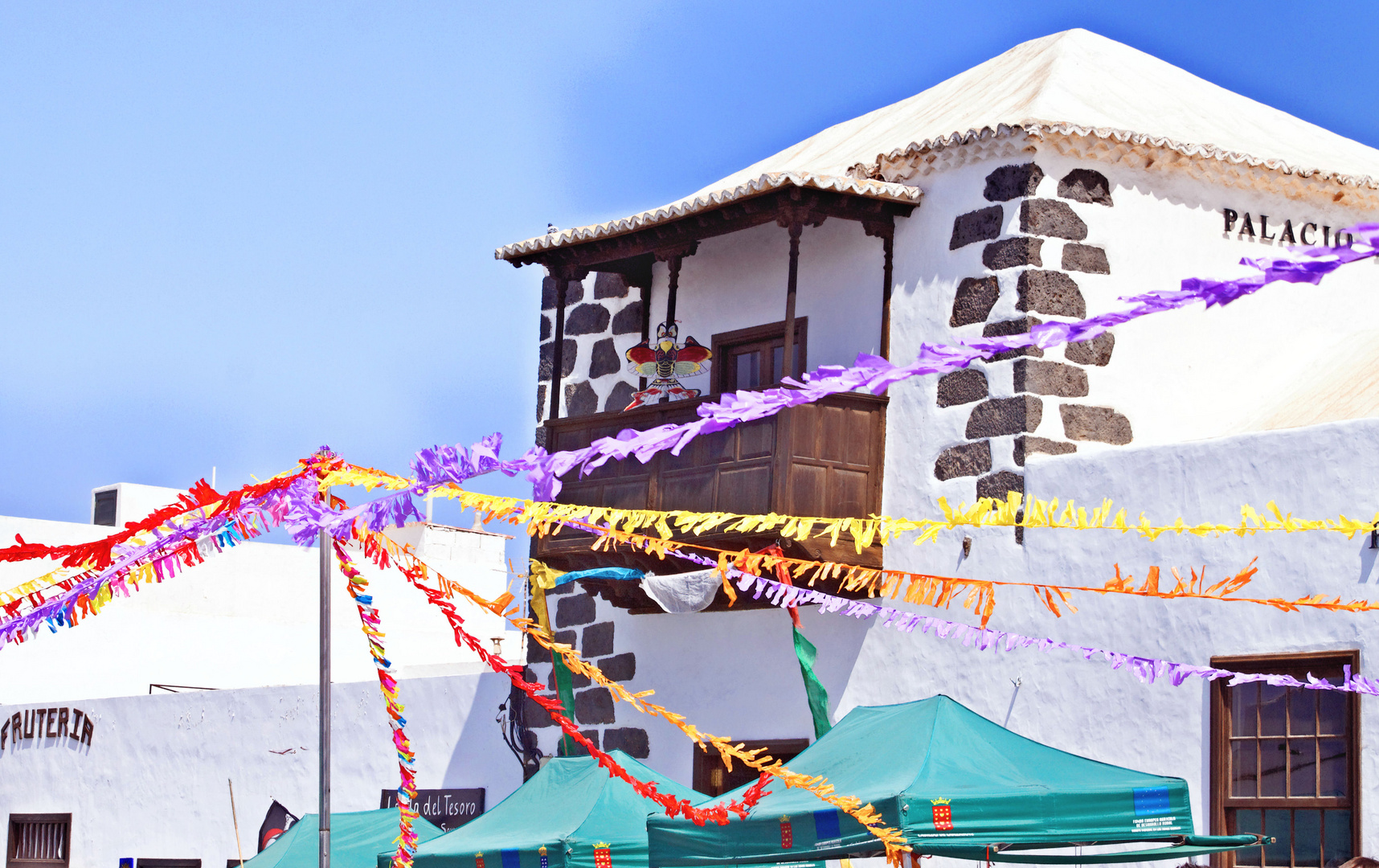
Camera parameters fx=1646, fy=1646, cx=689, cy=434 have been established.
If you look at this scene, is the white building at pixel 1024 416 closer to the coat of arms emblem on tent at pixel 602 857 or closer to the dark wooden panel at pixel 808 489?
the dark wooden panel at pixel 808 489

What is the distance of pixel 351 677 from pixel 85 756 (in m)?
4.18

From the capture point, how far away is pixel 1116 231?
11477 mm

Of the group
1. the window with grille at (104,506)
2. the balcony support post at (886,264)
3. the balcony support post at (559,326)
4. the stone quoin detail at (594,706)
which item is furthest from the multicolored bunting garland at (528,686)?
the window with grille at (104,506)

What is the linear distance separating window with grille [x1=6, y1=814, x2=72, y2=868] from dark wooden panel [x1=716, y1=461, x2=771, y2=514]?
9507 mm

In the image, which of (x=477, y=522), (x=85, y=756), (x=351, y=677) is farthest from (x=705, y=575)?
(x=351, y=677)

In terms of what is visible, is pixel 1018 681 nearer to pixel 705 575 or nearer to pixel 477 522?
pixel 705 575

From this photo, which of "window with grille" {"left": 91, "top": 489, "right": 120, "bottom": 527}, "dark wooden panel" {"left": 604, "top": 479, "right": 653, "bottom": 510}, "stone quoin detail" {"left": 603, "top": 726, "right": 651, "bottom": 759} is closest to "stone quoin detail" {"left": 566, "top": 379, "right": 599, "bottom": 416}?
"dark wooden panel" {"left": 604, "top": 479, "right": 653, "bottom": 510}

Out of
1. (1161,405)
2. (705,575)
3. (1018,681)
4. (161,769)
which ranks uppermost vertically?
(1161,405)

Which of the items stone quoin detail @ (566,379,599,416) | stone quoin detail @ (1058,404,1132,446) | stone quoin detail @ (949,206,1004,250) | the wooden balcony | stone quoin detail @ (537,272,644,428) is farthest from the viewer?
stone quoin detail @ (566,379,599,416)

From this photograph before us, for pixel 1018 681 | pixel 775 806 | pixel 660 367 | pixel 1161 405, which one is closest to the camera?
pixel 775 806

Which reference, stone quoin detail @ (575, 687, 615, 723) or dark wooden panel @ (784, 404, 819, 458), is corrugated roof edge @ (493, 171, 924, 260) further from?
stone quoin detail @ (575, 687, 615, 723)

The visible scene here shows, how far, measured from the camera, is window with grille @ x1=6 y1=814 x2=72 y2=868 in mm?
17234

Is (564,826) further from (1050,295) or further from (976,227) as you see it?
(976,227)

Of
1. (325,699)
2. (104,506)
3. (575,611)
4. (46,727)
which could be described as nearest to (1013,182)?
(575,611)
